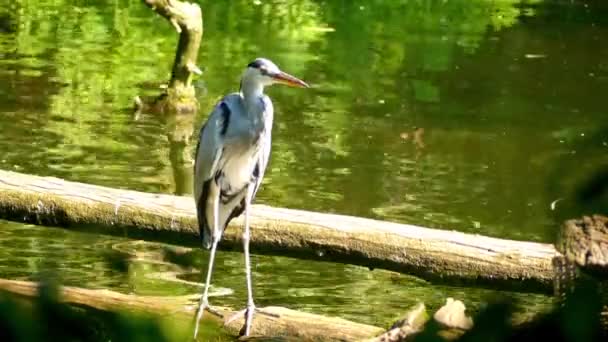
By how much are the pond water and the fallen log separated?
166 millimetres

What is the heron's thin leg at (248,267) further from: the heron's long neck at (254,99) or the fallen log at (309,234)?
the heron's long neck at (254,99)

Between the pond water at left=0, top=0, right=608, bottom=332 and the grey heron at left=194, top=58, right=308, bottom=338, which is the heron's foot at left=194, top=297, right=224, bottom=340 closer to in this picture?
the pond water at left=0, top=0, right=608, bottom=332

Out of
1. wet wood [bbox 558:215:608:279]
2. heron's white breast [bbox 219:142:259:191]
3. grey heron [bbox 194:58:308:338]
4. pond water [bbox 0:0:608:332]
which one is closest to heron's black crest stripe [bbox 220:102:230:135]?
grey heron [bbox 194:58:308:338]

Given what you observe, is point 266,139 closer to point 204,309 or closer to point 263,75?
point 263,75

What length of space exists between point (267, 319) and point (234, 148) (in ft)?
2.67

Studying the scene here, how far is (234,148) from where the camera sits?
4973 millimetres

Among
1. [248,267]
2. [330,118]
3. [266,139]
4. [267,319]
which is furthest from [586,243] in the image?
[330,118]

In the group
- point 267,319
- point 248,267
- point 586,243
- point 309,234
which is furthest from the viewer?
point 248,267

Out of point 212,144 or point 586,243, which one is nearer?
point 586,243

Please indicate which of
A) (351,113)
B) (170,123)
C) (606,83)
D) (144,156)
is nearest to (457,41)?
(606,83)

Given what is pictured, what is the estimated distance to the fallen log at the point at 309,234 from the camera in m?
4.48

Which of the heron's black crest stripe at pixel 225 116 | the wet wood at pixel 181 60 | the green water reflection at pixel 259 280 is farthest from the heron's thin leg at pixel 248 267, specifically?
the wet wood at pixel 181 60

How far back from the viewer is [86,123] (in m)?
9.27

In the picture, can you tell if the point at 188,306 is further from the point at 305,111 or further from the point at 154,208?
the point at 305,111
